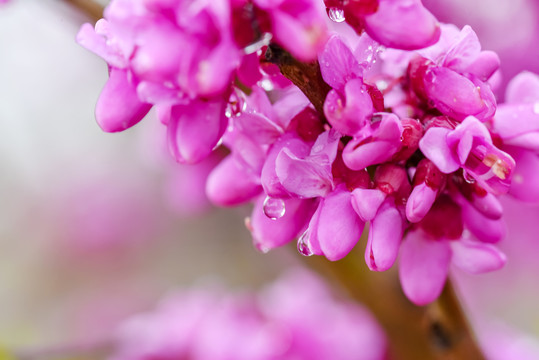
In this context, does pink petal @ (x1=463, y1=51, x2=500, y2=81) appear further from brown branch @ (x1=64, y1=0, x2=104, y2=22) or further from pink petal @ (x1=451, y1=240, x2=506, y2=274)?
brown branch @ (x1=64, y1=0, x2=104, y2=22)

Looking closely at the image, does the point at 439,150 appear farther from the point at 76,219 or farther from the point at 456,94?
the point at 76,219

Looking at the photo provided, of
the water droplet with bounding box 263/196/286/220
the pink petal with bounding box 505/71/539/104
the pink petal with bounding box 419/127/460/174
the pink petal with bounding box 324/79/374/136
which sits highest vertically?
the pink petal with bounding box 324/79/374/136

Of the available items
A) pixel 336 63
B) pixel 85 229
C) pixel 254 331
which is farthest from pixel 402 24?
pixel 85 229

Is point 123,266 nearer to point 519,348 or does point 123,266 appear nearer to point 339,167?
point 519,348

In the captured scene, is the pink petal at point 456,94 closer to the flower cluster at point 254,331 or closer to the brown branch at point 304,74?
the brown branch at point 304,74

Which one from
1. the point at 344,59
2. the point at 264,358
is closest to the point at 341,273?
the point at 264,358

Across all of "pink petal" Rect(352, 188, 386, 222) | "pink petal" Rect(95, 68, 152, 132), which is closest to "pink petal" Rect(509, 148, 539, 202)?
"pink petal" Rect(352, 188, 386, 222)
